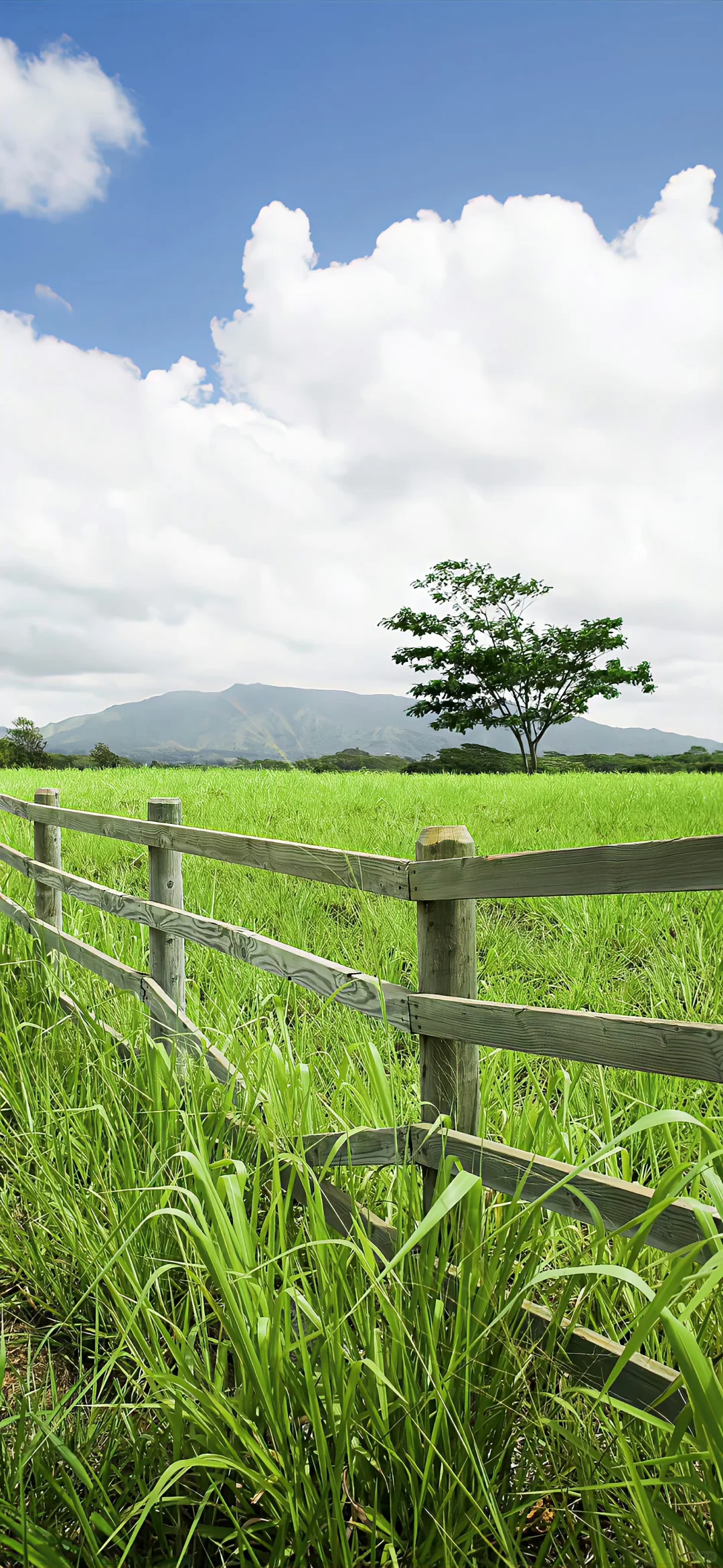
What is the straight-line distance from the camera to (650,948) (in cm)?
490

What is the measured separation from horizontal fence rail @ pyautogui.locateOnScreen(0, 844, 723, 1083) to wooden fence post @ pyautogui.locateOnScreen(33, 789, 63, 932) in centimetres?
287

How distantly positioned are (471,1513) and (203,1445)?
1.97 ft

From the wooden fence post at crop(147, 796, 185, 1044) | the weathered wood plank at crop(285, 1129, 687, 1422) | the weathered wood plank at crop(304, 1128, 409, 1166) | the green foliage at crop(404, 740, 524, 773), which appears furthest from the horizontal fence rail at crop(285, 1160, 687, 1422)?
the green foliage at crop(404, 740, 524, 773)

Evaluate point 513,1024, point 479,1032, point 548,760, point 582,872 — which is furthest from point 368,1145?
point 548,760

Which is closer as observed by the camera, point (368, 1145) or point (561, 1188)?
point (561, 1188)

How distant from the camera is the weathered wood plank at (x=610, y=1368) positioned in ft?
5.39

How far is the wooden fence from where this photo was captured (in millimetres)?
1646

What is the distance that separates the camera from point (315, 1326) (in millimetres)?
1718

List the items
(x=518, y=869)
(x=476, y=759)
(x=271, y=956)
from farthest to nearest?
(x=476, y=759) → (x=271, y=956) → (x=518, y=869)

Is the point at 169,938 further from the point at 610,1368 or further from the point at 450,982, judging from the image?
the point at 610,1368

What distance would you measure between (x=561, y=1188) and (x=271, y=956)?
1.30 m

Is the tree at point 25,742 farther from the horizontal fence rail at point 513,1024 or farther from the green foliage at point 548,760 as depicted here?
the horizontal fence rail at point 513,1024

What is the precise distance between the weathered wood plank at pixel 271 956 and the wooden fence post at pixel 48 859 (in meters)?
0.85

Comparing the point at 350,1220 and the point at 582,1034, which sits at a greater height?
the point at 582,1034
